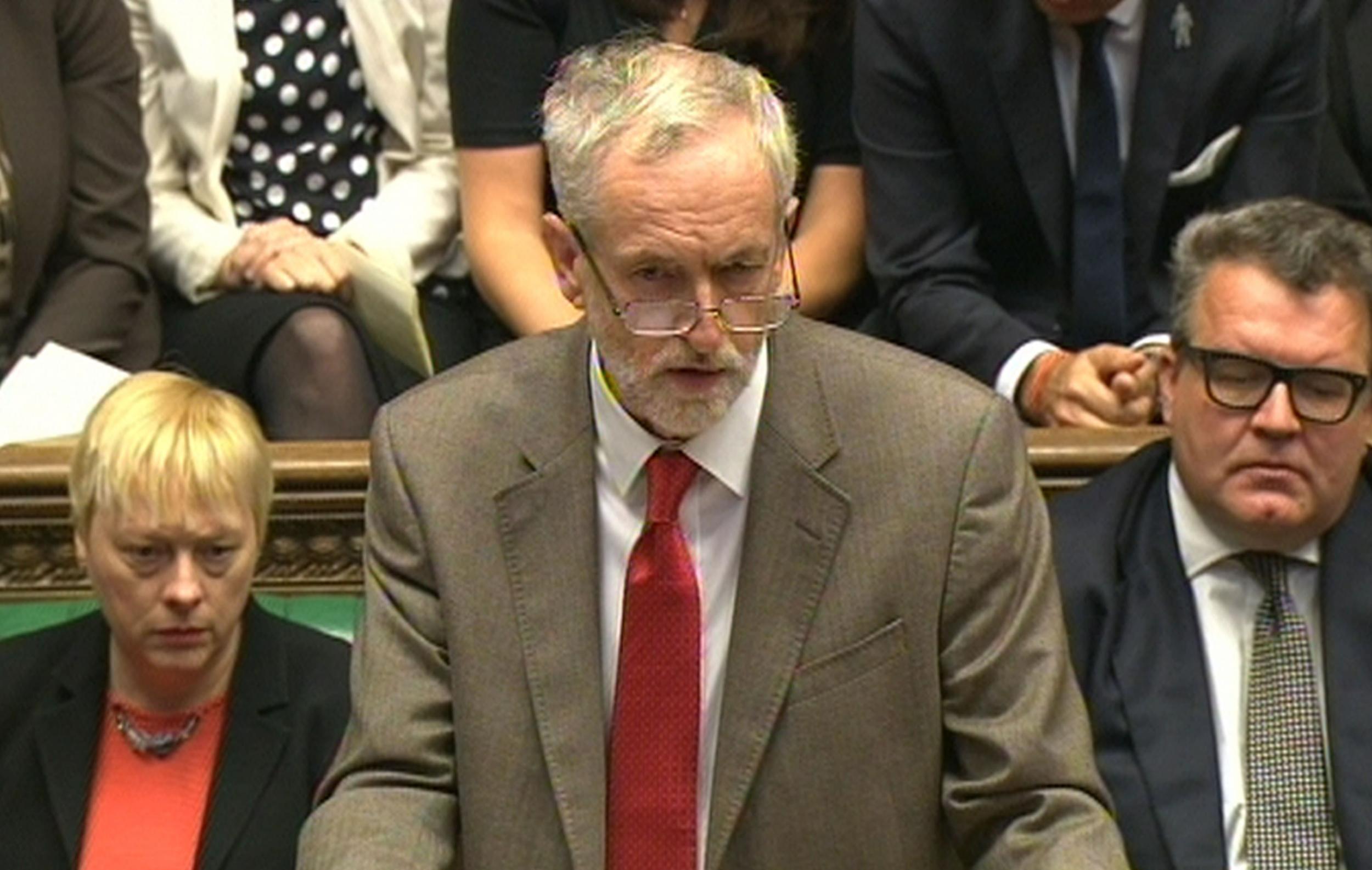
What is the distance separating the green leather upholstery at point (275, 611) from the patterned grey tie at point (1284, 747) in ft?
3.41

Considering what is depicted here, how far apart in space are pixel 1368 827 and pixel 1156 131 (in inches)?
40.4

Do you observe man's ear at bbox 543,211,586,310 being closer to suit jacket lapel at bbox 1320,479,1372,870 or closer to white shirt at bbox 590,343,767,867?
white shirt at bbox 590,343,767,867

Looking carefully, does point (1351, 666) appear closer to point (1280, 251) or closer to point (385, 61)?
point (1280, 251)

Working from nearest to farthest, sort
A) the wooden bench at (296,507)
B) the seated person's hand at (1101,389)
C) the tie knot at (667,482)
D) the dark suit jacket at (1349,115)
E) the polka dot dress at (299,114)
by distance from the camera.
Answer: the tie knot at (667,482) → the wooden bench at (296,507) → the seated person's hand at (1101,389) → the dark suit jacket at (1349,115) → the polka dot dress at (299,114)

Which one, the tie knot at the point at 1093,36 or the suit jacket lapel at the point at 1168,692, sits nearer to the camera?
the suit jacket lapel at the point at 1168,692

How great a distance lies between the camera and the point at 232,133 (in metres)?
3.95

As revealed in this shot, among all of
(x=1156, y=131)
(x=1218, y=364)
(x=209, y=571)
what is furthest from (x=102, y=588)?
(x=1156, y=131)

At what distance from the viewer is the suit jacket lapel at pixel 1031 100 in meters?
3.47

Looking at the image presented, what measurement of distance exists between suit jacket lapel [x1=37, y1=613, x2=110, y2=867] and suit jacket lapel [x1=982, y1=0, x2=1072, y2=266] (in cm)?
122

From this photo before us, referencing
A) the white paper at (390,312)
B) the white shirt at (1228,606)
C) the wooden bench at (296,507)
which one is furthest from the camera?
the white paper at (390,312)

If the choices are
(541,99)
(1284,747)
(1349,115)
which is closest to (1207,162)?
(1349,115)

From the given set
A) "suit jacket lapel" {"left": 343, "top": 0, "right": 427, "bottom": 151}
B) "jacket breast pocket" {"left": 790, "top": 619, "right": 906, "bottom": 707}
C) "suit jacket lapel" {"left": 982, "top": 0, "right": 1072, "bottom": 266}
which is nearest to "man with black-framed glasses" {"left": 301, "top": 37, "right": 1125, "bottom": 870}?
"jacket breast pocket" {"left": 790, "top": 619, "right": 906, "bottom": 707}

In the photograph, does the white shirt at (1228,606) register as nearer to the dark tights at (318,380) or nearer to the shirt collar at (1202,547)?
the shirt collar at (1202,547)

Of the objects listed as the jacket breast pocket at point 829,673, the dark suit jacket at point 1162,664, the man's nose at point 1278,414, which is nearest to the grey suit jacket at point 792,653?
the jacket breast pocket at point 829,673
